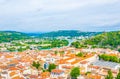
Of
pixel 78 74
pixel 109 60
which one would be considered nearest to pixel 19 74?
pixel 78 74

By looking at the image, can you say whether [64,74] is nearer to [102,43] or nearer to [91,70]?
[91,70]

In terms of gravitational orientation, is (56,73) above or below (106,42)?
below

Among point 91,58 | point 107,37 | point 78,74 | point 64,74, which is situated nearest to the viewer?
point 78,74

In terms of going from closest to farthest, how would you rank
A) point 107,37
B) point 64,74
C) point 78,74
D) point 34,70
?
point 78,74
point 64,74
point 34,70
point 107,37

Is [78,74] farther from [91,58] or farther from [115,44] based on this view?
[115,44]

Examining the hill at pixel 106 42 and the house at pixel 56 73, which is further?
the hill at pixel 106 42

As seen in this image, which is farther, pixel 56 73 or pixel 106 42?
pixel 106 42

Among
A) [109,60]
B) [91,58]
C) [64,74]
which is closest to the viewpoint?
[64,74]

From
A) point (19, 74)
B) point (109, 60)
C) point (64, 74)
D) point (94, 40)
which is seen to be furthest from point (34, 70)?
point (94, 40)

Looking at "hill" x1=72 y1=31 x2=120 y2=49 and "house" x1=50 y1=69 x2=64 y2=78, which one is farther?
"hill" x1=72 y1=31 x2=120 y2=49

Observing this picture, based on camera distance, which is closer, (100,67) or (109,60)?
(100,67)
